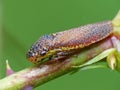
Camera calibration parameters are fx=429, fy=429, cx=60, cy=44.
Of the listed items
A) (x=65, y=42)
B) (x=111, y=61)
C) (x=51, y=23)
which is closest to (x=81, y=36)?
(x=65, y=42)

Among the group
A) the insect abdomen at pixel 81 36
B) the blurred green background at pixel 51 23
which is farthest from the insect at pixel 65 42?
the blurred green background at pixel 51 23

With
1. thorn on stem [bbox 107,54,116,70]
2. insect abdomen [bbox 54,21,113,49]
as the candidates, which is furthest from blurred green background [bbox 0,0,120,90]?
thorn on stem [bbox 107,54,116,70]

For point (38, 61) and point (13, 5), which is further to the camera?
point (13, 5)

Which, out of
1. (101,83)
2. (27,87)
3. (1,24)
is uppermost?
(1,24)

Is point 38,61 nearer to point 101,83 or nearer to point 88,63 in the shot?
point 88,63

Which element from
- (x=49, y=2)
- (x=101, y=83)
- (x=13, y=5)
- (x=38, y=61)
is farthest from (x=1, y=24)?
(x=38, y=61)

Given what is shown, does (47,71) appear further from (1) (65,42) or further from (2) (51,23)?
(2) (51,23)
